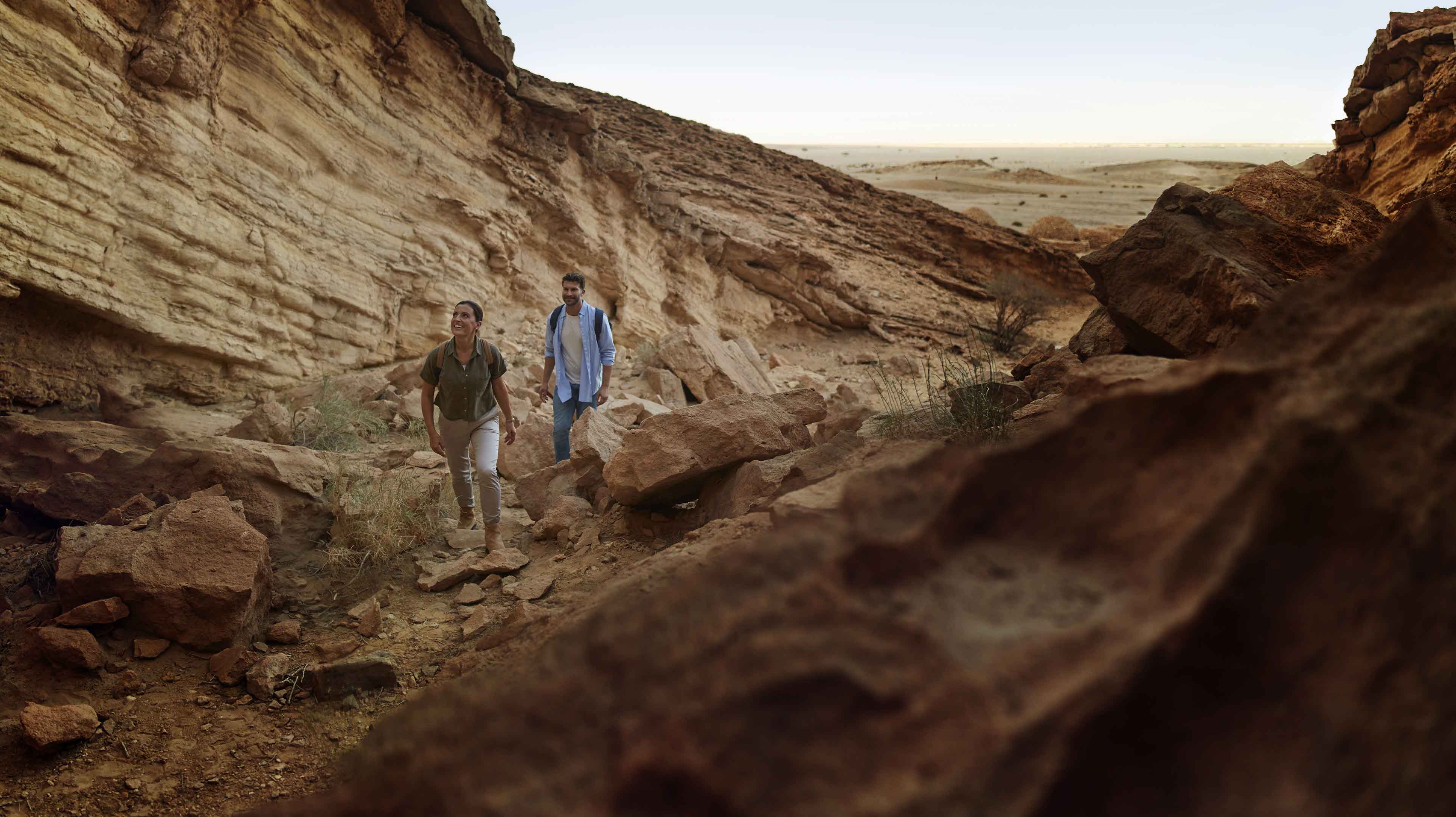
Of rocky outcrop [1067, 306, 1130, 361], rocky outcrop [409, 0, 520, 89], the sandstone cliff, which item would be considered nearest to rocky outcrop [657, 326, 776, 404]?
the sandstone cliff

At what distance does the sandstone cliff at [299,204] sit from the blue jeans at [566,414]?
2.89 m

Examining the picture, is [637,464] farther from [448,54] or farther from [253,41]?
[448,54]

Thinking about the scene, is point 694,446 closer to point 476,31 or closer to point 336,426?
point 336,426

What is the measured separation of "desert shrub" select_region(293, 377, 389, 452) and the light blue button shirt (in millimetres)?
1882

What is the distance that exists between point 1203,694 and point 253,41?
8.63 metres

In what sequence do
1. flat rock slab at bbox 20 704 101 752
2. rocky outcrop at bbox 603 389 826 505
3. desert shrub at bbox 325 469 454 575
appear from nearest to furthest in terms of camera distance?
flat rock slab at bbox 20 704 101 752 < rocky outcrop at bbox 603 389 826 505 < desert shrub at bbox 325 469 454 575

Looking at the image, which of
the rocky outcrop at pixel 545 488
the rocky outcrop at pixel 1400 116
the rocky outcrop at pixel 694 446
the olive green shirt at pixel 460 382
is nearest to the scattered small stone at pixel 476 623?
the rocky outcrop at pixel 694 446

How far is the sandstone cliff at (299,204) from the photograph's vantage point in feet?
17.3

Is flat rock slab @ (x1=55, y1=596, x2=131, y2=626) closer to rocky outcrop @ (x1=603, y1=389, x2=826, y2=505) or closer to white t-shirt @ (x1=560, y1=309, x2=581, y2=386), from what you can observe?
rocky outcrop @ (x1=603, y1=389, x2=826, y2=505)

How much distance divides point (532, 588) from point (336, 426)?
3416 mm

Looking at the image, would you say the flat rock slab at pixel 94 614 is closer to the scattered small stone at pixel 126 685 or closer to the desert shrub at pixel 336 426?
the scattered small stone at pixel 126 685

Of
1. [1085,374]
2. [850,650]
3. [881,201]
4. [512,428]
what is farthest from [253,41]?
[881,201]

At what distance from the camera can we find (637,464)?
4.16 meters

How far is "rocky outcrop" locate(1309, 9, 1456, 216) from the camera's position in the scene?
556 cm
